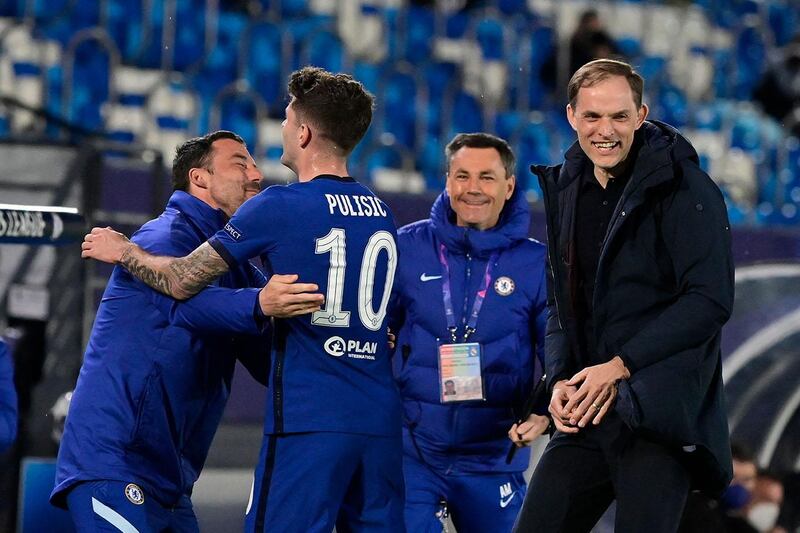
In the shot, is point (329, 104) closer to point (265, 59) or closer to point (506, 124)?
point (265, 59)

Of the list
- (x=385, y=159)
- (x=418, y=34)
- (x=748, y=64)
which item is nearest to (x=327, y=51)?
(x=385, y=159)

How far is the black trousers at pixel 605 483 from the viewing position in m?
3.85

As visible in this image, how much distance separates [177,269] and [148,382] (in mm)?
467

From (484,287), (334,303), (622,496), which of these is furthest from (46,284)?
(622,496)

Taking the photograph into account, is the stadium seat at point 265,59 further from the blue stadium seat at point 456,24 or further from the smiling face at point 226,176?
the smiling face at point 226,176

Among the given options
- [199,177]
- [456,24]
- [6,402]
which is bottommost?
[6,402]

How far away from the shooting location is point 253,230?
159 inches

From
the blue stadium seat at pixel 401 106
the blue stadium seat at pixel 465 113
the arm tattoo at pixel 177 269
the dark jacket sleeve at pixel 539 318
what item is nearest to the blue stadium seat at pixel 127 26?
the blue stadium seat at pixel 401 106

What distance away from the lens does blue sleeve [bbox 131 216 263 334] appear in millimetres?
4105

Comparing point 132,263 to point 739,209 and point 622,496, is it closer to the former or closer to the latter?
point 622,496

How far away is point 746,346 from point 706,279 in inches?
174

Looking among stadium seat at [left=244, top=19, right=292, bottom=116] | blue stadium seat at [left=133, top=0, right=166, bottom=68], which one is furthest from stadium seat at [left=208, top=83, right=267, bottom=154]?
blue stadium seat at [left=133, top=0, right=166, bottom=68]

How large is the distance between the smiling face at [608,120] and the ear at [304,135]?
87 cm

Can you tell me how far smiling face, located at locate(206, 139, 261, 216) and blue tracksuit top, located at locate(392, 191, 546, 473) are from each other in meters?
0.88
